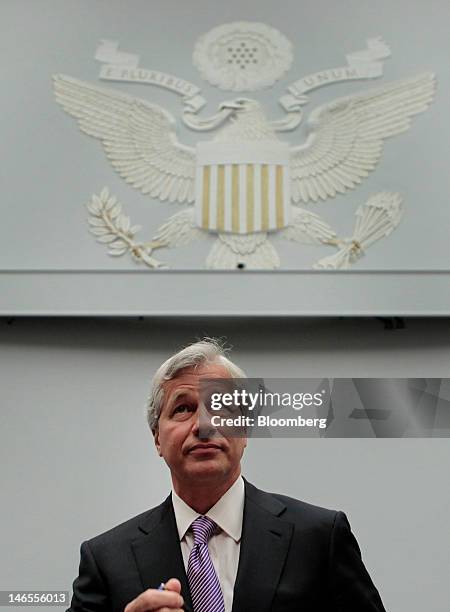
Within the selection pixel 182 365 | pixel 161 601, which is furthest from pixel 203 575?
pixel 182 365

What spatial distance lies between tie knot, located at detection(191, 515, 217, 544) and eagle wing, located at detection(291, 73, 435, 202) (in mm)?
3636

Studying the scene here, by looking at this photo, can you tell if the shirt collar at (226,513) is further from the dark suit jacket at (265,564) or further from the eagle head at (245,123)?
the eagle head at (245,123)

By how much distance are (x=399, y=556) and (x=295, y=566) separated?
124 inches

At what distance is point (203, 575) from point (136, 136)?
3.92 m

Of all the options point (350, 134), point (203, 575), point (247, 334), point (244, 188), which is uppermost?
point (350, 134)

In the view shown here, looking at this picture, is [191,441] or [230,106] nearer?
[191,441]

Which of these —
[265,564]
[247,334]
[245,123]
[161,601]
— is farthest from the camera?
[245,123]

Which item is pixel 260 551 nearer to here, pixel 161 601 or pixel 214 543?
pixel 214 543

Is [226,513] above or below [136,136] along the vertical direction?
below

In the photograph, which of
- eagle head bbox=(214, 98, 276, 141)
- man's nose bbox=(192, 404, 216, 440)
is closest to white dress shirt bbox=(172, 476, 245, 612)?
man's nose bbox=(192, 404, 216, 440)

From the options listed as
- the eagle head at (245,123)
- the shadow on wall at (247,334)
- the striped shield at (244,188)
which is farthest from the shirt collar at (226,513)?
the eagle head at (245,123)

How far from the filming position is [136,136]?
4922 millimetres

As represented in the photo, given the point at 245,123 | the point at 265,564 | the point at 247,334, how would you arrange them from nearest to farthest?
the point at 265,564
the point at 247,334
the point at 245,123

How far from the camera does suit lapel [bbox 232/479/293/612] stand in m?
1.23
